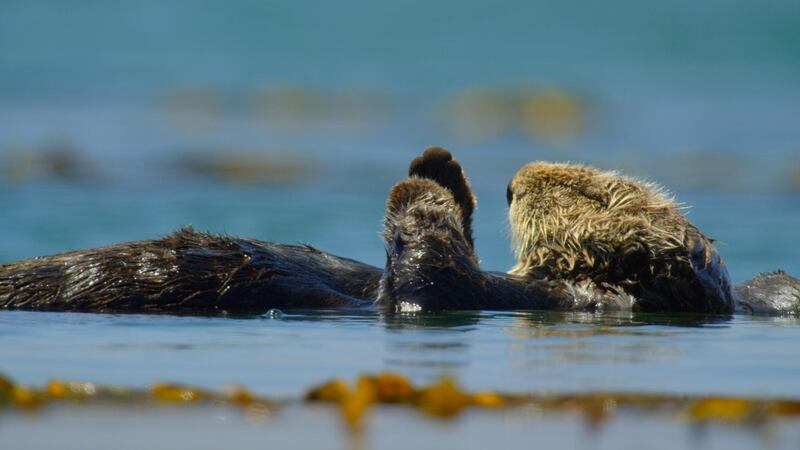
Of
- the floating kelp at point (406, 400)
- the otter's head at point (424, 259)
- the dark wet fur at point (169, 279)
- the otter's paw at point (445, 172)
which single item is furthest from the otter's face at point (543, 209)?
the floating kelp at point (406, 400)

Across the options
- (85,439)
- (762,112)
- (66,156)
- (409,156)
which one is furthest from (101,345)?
(762,112)

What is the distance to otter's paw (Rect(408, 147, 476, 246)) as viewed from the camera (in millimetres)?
6500

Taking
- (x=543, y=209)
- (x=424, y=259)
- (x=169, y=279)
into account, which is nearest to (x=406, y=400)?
(x=424, y=259)

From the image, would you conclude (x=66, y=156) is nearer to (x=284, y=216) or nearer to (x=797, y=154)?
(x=284, y=216)

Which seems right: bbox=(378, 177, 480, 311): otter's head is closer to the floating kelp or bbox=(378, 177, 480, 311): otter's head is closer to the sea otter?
the sea otter

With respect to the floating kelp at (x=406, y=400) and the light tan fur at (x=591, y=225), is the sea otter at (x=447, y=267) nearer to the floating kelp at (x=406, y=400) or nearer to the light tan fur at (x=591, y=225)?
the light tan fur at (x=591, y=225)

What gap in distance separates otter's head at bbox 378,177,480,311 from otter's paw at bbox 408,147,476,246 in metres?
0.42

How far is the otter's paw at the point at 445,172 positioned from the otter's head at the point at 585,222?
0.89 ft

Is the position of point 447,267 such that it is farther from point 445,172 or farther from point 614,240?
point 614,240

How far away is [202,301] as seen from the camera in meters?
5.80

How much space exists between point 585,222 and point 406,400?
3155mm

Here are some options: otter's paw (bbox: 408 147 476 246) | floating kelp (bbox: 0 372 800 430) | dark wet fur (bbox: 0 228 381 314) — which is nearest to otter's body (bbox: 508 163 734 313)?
otter's paw (bbox: 408 147 476 246)

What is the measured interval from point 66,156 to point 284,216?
6647 millimetres

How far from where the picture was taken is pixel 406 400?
345 centimetres
